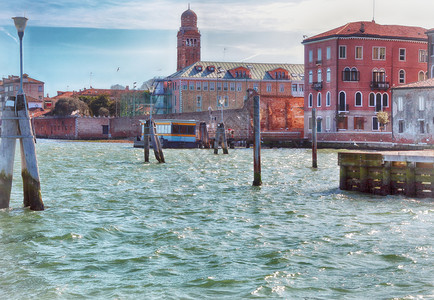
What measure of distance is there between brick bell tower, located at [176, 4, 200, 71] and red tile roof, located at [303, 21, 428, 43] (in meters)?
47.5

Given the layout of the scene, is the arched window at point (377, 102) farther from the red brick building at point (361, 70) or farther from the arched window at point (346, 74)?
the arched window at point (346, 74)

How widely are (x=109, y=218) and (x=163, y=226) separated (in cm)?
150

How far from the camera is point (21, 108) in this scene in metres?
12.4

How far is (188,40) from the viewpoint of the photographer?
331ft

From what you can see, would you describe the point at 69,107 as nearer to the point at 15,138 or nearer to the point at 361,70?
the point at 361,70

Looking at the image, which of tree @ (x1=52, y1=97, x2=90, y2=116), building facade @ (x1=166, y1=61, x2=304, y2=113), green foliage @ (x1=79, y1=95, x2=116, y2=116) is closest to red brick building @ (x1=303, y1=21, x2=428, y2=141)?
building facade @ (x1=166, y1=61, x2=304, y2=113)

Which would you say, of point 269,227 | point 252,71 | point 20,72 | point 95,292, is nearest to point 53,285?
point 95,292

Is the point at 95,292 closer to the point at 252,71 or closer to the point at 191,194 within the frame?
the point at 191,194

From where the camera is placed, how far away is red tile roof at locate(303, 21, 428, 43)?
51.7 m

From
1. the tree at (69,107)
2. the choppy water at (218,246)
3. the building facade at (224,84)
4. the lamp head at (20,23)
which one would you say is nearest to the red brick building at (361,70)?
the building facade at (224,84)

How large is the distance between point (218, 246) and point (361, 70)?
1727 inches

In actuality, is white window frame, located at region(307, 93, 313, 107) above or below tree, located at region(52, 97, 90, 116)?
below

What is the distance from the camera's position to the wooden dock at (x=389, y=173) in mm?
15203

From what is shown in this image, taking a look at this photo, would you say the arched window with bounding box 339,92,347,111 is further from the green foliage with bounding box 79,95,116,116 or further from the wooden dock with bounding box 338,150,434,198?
the green foliage with bounding box 79,95,116,116
